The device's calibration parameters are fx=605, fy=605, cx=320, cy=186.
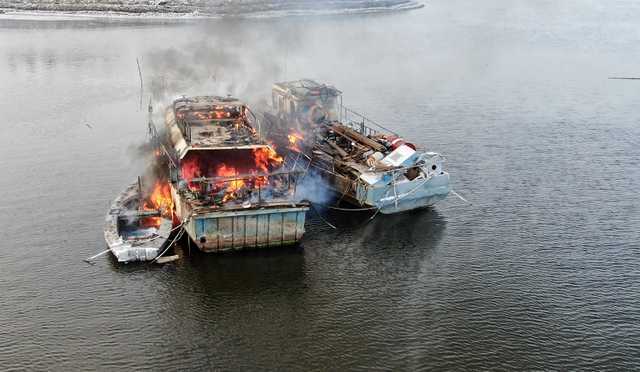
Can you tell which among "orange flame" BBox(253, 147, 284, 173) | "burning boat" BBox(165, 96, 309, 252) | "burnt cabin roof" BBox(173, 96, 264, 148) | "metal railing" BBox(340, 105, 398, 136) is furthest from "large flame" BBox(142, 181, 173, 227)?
"metal railing" BBox(340, 105, 398, 136)

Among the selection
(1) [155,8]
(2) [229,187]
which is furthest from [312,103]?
(1) [155,8]

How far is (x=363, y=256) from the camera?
111ft

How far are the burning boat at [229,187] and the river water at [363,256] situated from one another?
1.54 m

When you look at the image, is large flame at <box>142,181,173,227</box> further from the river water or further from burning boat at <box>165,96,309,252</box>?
the river water

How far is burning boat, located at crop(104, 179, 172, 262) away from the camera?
3145 cm

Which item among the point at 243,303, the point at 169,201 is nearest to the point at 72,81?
the point at 169,201

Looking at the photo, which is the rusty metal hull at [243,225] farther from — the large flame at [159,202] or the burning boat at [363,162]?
the burning boat at [363,162]

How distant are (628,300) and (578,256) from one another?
14.6 ft

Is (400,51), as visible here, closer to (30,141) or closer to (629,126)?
(629,126)

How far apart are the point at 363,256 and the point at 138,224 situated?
13243 millimetres

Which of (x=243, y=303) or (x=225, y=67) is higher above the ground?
(x=225, y=67)

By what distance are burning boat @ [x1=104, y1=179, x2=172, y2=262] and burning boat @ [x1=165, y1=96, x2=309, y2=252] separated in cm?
130

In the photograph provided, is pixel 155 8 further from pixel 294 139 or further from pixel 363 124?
pixel 294 139

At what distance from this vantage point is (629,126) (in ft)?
191
